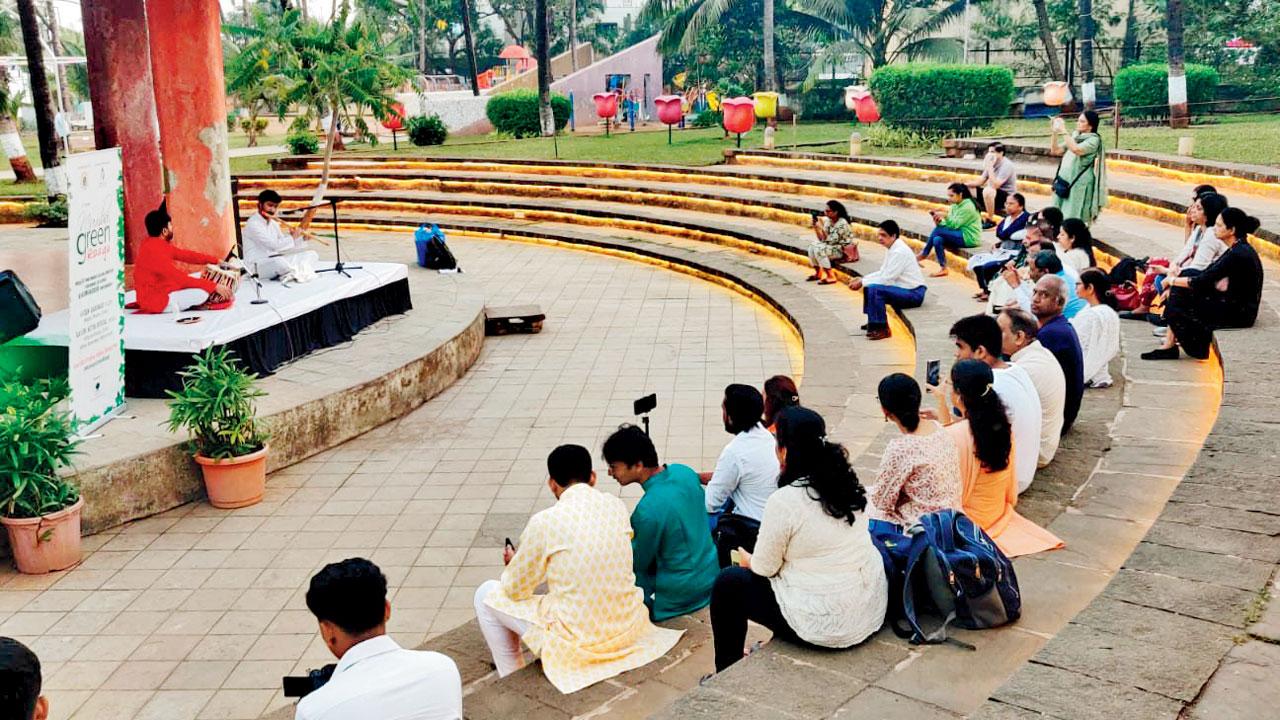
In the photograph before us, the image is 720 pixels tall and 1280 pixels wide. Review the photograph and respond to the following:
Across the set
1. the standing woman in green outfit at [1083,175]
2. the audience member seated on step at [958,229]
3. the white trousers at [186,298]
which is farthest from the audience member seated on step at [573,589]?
the audience member seated on step at [958,229]

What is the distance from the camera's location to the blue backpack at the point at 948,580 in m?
3.94

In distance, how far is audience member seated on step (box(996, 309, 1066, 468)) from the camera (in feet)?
17.9

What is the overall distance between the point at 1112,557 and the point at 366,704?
3.29 meters

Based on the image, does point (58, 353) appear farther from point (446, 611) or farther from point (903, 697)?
point (903, 697)

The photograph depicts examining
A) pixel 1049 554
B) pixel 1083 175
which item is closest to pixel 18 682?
pixel 1049 554

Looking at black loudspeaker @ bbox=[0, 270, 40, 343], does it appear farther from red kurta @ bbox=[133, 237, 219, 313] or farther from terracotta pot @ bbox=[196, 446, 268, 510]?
terracotta pot @ bbox=[196, 446, 268, 510]

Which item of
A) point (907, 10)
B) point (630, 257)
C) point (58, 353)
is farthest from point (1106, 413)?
point (907, 10)

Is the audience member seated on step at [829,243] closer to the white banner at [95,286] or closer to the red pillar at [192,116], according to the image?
the red pillar at [192,116]

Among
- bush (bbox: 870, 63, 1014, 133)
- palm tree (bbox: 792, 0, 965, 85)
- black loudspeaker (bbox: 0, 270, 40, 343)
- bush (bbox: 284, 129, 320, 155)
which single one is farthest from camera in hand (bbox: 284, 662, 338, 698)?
palm tree (bbox: 792, 0, 965, 85)

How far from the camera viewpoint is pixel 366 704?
2902mm

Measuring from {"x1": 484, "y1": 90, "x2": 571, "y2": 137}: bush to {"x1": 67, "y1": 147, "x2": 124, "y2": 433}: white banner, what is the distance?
67.0 ft

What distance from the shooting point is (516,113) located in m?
27.6

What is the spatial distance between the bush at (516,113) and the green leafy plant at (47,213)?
11215mm

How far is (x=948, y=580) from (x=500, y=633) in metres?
1.78
